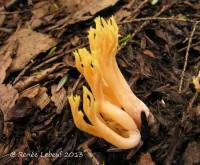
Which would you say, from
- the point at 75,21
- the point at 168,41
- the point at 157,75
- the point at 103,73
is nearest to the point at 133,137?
the point at 103,73

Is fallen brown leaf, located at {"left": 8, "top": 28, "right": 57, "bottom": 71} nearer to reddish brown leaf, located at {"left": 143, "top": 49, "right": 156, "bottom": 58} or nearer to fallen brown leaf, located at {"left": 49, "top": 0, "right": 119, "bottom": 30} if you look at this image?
fallen brown leaf, located at {"left": 49, "top": 0, "right": 119, "bottom": 30}

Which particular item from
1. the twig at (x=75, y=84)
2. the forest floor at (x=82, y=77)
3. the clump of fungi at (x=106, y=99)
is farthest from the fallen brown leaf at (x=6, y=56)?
the clump of fungi at (x=106, y=99)

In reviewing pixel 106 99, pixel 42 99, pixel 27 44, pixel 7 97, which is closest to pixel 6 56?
pixel 27 44

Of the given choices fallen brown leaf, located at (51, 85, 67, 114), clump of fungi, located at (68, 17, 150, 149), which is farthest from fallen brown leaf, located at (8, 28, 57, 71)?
clump of fungi, located at (68, 17, 150, 149)

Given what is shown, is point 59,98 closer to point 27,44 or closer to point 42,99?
point 42,99

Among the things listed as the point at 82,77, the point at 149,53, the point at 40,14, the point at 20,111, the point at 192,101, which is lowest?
the point at 192,101

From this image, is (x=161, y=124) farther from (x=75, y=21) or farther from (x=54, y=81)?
(x=75, y=21)

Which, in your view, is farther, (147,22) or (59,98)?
(147,22)
